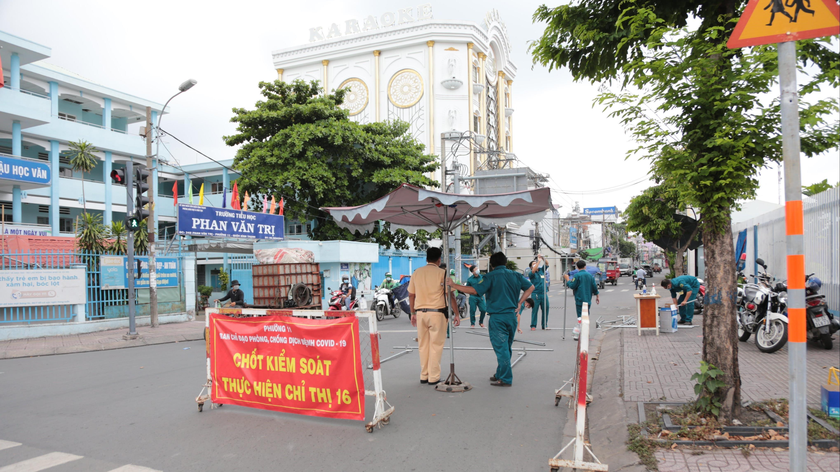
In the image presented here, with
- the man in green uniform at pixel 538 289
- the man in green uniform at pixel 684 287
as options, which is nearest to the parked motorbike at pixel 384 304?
the man in green uniform at pixel 538 289

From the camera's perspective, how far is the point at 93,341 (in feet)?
44.0

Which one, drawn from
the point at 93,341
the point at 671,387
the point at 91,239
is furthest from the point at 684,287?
the point at 91,239

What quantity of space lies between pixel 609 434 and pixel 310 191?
21395 mm

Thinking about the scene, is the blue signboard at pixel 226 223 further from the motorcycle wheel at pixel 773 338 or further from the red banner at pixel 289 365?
the motorcycle wheel at pixel 773 338

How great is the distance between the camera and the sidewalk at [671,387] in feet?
12.4

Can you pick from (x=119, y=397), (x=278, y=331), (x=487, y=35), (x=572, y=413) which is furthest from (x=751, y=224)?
(x=487, y=35)

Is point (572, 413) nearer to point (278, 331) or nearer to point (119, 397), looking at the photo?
point (278, 331)

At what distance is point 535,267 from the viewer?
1282cm

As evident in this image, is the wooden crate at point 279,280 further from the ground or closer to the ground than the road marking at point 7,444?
further from the ground

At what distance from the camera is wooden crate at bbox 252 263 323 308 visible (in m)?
15.1

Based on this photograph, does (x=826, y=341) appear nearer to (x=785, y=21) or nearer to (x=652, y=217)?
(x=785, y=21)

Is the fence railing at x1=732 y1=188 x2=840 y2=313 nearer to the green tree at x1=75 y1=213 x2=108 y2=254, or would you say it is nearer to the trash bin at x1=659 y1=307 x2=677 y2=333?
the trash bin at x1=659 y1=307 x2=677 y2=333

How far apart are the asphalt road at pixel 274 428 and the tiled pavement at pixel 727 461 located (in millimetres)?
976

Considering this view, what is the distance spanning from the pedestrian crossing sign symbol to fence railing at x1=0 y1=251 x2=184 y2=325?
1633cm
